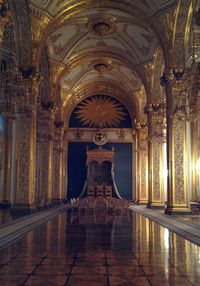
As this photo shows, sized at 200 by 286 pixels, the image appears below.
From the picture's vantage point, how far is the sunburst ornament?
29750mm

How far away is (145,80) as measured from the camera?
21.1m

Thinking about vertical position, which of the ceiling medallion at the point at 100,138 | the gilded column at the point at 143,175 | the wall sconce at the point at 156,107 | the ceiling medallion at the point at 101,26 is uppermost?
the ceiling medallion at the point at 101,26

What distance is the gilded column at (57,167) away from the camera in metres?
25.3

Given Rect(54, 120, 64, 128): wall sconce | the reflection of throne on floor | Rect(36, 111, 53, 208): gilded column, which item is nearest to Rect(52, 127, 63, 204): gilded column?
Rect(54, 120, 64, 128): wall sconce

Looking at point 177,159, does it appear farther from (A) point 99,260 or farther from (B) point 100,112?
(B) point 100,112

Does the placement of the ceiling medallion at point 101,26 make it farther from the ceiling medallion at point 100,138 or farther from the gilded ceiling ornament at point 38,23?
the ceiling medallion at point 100,138

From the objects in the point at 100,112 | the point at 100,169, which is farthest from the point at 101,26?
the point at 100,169

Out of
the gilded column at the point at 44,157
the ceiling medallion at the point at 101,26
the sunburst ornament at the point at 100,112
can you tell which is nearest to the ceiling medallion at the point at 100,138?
the sunburst ornament at the point at 100,112

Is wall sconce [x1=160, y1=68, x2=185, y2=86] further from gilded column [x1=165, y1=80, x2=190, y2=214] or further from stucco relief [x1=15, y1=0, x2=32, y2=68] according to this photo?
stucco relief [x1=15, y1=0, x2=32, y2=68]

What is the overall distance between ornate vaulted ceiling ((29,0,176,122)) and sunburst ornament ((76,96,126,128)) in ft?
2.05

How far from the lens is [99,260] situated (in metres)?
5.82

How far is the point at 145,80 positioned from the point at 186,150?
7269 mm

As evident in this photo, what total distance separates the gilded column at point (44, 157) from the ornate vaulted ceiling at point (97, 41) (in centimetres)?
250

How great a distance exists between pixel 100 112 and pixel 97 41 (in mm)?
9410
